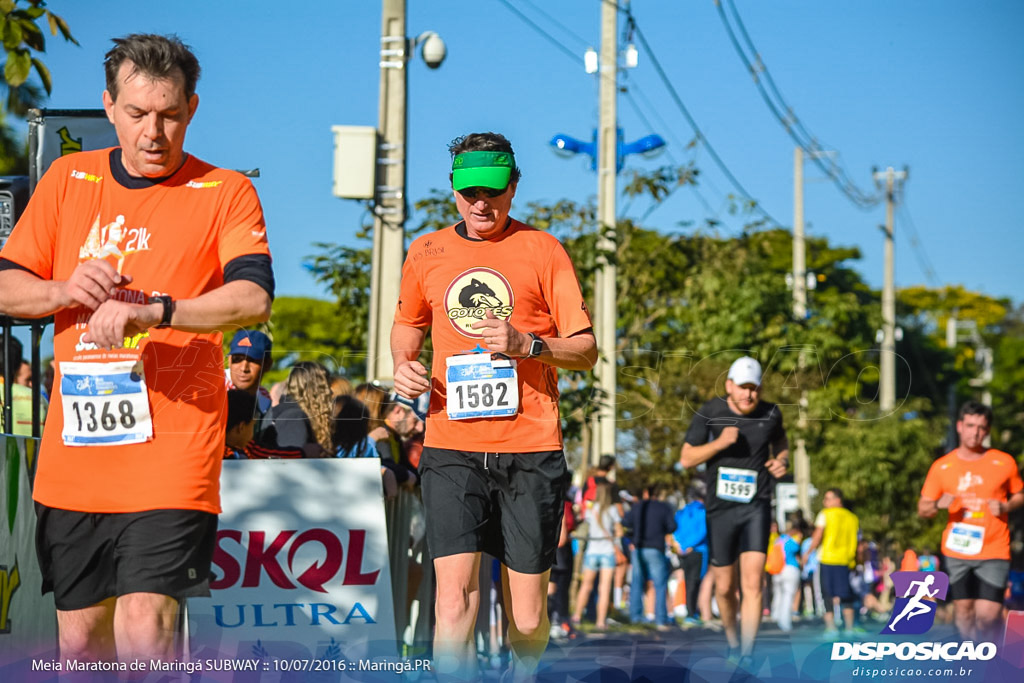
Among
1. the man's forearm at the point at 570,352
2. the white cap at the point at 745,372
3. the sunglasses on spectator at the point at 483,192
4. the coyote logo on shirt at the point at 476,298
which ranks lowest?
the man's forearm at the point at 570,352

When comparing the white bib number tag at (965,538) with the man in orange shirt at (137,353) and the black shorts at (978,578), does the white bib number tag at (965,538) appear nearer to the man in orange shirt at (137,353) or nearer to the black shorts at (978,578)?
the black shorts at (978,578)

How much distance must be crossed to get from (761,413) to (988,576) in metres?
2.10

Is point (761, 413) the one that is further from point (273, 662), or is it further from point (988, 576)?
point (273, 662)

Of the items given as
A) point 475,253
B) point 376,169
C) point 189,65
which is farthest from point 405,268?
point 376,169

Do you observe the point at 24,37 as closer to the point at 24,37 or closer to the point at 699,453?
the point at 24,37

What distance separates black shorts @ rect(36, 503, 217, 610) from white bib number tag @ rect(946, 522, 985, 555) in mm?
6673

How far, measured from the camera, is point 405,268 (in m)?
5.30

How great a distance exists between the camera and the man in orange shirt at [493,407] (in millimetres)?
4973

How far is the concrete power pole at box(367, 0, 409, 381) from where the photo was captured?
1052 centimetres

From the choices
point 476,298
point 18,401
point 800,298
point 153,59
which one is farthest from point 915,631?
point 800,298

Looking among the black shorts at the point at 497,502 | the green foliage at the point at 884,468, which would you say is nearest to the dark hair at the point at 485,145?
the black shorts at the point at 497,502

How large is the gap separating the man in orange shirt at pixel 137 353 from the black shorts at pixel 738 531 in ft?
16.7

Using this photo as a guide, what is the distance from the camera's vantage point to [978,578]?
353 inches

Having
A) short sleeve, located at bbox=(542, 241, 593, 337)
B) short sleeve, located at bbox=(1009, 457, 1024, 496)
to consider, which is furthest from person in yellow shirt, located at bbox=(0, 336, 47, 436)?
short sleeve, located at bbox=(1009, 457, 1024, 496)
